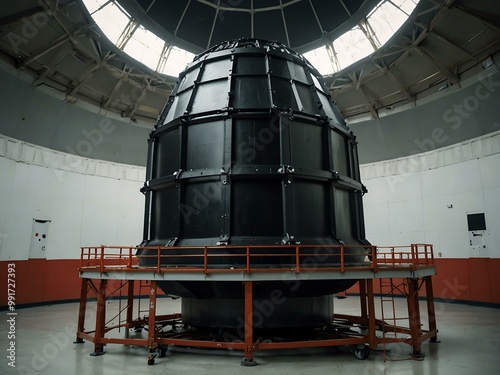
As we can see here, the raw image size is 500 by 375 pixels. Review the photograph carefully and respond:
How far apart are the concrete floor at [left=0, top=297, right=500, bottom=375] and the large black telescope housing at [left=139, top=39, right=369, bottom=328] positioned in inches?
47.3

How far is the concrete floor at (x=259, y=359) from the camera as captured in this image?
8312 millimetres

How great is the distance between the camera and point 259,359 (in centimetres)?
917

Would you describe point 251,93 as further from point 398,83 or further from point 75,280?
point 75,280

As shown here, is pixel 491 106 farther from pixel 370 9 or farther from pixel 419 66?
pixel 370 9

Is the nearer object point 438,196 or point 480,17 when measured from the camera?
point 480,17

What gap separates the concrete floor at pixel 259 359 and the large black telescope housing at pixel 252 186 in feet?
3.94

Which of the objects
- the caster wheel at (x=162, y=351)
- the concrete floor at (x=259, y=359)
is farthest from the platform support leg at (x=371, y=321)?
the caster wheel at (x=162, y=351)

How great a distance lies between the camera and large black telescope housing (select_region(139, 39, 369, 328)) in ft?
33.1

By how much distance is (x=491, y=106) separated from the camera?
55.6ft

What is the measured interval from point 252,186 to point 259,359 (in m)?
4.42

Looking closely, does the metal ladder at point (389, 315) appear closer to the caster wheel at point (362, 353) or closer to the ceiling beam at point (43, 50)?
the caster wheel at point (362, 353)

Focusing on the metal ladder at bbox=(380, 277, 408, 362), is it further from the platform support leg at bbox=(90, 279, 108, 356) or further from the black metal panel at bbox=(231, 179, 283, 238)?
the platform support leg at bbox=(90, 279, 108, 356)

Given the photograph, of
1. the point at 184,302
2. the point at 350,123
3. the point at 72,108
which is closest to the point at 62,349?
the point at 184,302

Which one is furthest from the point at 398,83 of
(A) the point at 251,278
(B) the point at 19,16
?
(B) the point at 19,16
